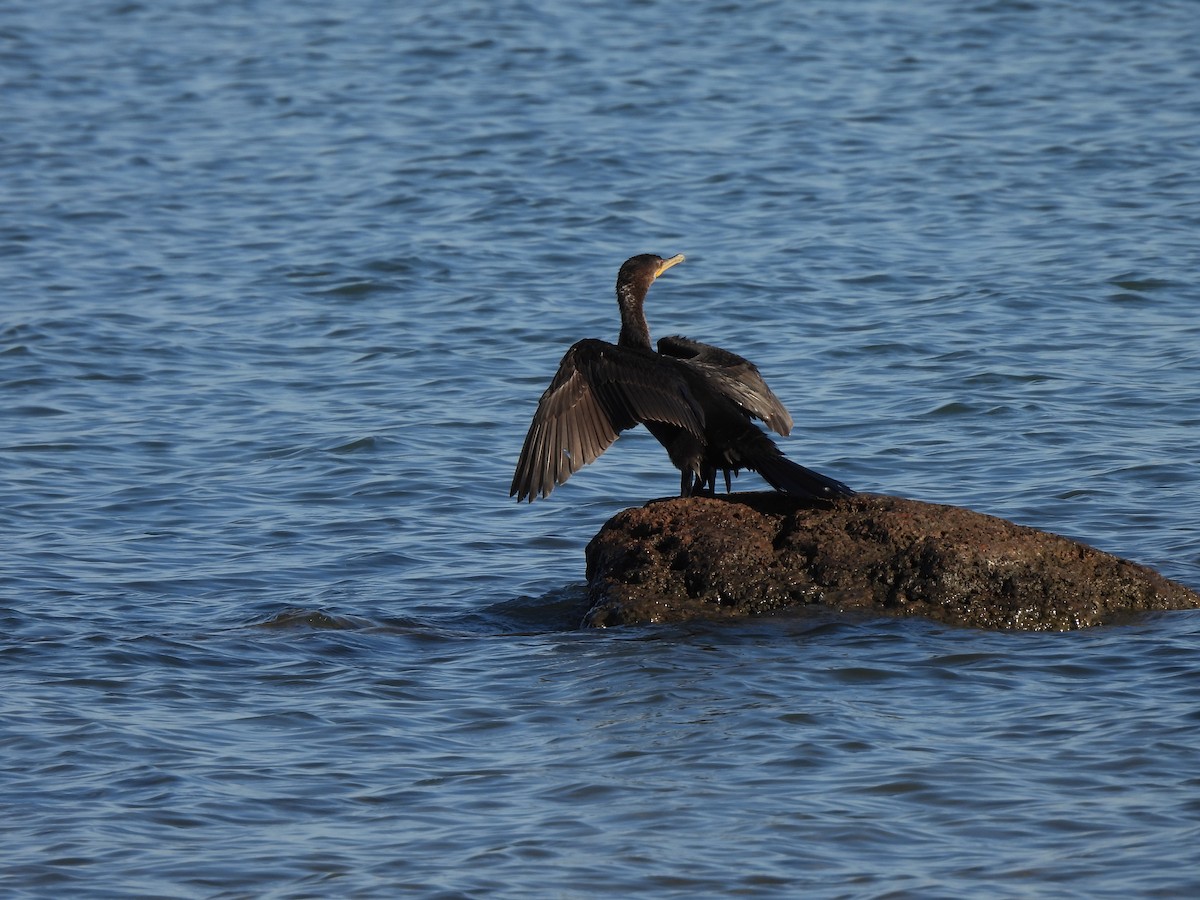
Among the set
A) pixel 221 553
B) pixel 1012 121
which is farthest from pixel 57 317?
pixel 1012 121

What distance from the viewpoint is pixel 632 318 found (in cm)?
779

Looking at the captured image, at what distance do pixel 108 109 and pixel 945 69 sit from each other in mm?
9513

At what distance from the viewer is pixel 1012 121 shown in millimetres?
17391

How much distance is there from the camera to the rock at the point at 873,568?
689cm

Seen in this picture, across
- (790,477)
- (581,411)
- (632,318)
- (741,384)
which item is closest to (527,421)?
(632,318)

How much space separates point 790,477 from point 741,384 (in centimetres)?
51

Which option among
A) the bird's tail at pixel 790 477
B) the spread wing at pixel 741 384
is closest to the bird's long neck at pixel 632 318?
the spread wing at pixel 741 384

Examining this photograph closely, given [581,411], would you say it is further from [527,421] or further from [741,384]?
[527,421]

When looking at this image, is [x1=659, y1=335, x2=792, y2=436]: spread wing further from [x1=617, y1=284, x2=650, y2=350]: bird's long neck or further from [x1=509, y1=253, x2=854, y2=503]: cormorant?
[x1=617, y1=284, x2=650, y2=350]: bird's long neck

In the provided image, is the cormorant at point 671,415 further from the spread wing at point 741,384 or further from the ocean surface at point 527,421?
the ocean surface at point 527,421

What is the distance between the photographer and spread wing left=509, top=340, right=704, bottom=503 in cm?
721

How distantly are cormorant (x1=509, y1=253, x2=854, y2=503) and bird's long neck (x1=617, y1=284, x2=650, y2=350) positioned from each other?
0.48 ft

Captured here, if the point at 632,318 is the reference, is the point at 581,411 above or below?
below

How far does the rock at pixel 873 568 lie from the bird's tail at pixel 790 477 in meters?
0.16
